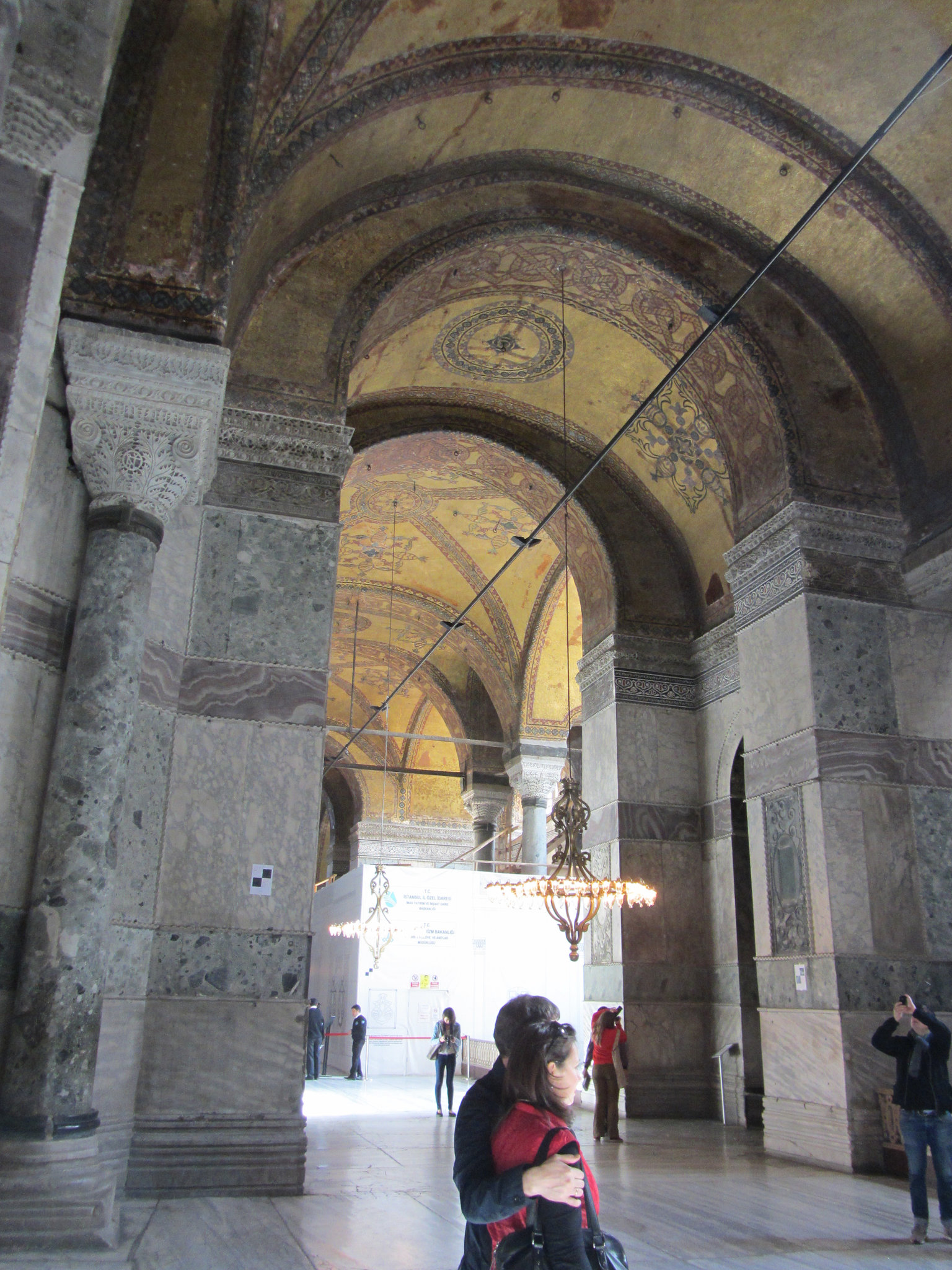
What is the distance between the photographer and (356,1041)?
1203cm

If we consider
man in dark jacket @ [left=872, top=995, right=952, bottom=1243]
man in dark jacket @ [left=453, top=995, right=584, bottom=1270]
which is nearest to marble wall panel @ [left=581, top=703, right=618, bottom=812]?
man in dark jacket @ [left=872, top=995, right=952, bottom=1243]

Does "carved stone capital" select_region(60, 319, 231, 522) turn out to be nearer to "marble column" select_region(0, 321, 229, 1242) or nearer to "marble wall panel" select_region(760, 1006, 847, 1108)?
"marble column" select_region(0, 321, 229, 1242)

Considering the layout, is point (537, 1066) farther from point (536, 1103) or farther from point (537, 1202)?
point (537, 1202)

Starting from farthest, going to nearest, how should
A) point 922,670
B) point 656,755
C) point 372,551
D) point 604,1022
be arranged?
point 372,551, point 656,755, point 604,1022, point 922,670

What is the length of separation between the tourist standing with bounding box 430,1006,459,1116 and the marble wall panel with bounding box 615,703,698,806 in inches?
98.7

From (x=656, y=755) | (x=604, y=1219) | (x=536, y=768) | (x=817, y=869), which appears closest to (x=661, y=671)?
(x=656, y=755)

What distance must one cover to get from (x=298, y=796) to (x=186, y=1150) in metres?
1.77

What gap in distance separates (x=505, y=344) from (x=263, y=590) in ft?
13.2

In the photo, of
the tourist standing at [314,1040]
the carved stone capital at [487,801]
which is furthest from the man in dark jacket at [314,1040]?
the carved stone capital at [487,801]

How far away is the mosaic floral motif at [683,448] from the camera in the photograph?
339 inches

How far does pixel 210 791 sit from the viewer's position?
538cm

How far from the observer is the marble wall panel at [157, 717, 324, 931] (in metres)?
5.21

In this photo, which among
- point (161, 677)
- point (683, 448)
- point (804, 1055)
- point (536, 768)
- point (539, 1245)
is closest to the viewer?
point (539, 1245)

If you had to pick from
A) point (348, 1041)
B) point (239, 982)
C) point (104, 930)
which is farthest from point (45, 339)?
point (348, 1041)
